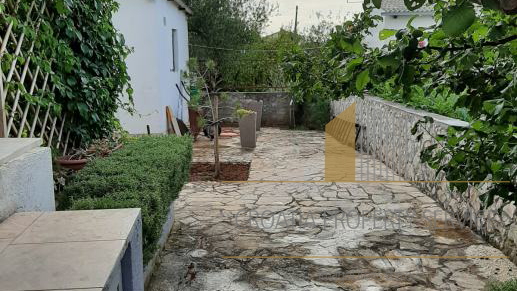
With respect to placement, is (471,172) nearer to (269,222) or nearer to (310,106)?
(269,222)

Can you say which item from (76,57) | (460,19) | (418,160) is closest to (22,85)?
(76,57)

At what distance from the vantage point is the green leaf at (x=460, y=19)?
0.92 meters

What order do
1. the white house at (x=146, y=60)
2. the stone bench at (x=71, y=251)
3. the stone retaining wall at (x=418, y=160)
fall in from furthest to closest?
the white house at (x=146, y=60) < the stone retaining wall at (x=418, y=160) < the stone bench at (x=71, y=251)

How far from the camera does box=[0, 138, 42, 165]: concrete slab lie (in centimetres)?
242

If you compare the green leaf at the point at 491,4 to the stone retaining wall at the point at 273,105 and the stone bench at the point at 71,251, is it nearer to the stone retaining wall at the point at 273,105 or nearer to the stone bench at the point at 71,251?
the stone bench at the point at 71,251

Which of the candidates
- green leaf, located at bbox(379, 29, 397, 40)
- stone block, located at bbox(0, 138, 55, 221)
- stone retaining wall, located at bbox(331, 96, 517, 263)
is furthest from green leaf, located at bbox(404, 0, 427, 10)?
stone block, located at bbox(0, 138, 55, 221)

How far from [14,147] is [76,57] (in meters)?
2.04

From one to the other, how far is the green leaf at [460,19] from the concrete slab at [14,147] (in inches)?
87.1

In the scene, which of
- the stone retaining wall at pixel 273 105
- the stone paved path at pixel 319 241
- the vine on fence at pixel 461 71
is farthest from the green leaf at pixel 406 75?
the stone retaining wall at pixel 273 105

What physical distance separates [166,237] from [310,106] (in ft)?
30.8

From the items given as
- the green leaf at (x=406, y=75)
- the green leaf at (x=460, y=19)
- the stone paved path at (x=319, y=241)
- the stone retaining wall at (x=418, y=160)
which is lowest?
the stone paved path at (x=319, y=241)

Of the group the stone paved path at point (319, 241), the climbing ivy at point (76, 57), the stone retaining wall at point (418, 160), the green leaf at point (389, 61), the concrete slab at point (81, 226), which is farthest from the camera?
the stone retaining wall at point (418, 160)

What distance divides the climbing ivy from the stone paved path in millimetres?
1524

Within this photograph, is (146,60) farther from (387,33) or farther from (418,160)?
(387,33)
